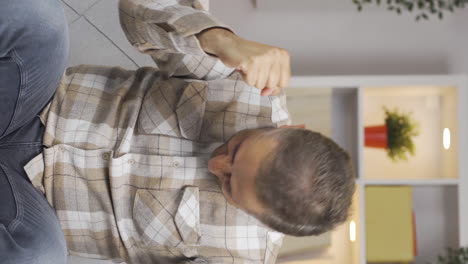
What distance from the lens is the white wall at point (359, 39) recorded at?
265 cm

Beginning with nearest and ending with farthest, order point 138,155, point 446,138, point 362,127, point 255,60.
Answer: point 255,60 < point 138,155 < point 362,127 < point 446,138

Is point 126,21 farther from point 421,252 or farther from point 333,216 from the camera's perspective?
point 421,252

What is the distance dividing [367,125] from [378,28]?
0.46 m

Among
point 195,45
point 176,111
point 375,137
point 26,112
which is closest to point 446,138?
point 375,137

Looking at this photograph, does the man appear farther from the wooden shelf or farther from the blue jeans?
the wooden shelf

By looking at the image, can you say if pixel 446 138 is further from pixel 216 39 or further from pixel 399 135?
pixel 216 39

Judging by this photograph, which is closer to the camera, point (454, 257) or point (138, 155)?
point (138, 155)

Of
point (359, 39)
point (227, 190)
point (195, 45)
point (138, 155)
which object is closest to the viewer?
point (195, 45)

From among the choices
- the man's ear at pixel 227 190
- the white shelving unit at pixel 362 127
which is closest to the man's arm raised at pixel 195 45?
the man's ear at pixel 227 190

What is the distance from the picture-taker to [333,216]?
110 cm

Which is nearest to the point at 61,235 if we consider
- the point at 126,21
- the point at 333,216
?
the point at 126,21

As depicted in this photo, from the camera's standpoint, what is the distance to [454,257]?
236 centimetres

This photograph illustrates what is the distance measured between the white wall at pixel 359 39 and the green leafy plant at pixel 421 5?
0.21 feet

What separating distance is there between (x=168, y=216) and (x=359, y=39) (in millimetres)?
1684
